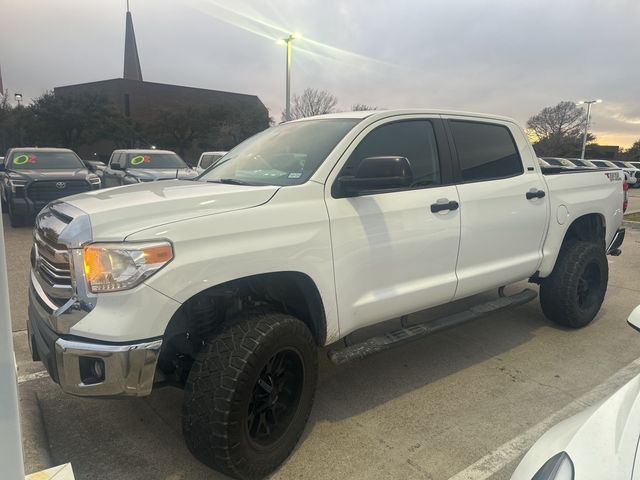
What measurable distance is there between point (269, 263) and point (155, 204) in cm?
64

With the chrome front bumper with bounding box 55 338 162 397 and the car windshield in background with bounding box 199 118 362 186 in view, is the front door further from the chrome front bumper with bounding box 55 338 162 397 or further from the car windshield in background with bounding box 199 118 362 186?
the chrome front bumper with bounding box 55 338 162 397

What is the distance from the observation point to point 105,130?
42.0m

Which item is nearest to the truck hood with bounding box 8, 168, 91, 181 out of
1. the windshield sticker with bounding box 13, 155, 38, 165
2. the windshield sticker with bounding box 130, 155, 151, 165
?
the windshield sticker with bounding box 13, 155, 38, 165

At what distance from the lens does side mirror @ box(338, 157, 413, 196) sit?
2.78m

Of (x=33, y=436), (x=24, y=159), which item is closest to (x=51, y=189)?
(x=24, y=159)

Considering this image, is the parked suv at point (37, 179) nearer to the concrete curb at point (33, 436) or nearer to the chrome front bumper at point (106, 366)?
the concrete curb at point (33, 436)

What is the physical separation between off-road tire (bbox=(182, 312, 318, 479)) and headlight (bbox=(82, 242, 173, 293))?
0.55m

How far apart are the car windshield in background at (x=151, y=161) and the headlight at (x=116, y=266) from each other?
11.3 m

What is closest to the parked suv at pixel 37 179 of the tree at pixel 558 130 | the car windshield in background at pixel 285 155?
the car windshield in background at pixel 285 155

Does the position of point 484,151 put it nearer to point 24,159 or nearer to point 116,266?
point 116,266

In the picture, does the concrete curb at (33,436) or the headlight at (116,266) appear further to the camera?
the concrete curb at (33,436)

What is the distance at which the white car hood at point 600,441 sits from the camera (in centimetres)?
153

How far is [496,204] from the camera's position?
379 centimetres

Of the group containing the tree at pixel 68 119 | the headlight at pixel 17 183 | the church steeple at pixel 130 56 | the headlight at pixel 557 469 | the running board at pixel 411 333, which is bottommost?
the running board at pixel 411 333
